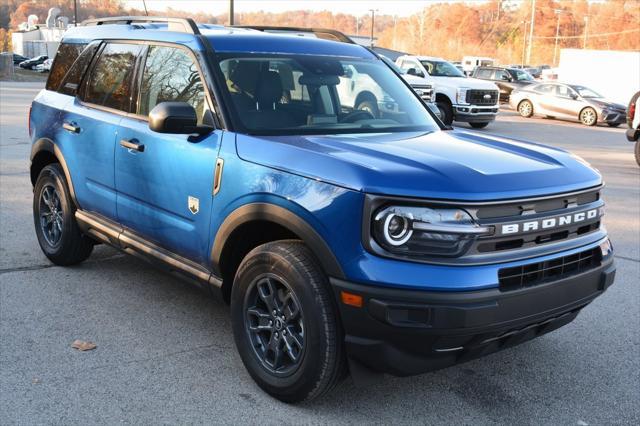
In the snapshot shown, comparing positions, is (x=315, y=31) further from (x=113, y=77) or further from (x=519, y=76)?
(x=519, y=76)

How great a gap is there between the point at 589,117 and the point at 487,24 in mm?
121400

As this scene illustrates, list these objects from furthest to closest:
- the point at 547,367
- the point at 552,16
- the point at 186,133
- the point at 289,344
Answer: the point at 552,16 < the point at 547,367 < the point at 186,133 < the point at 289,344

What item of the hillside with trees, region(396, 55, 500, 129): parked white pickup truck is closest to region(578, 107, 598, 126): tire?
region(396, 55, 500, 129): parked white pickup truck

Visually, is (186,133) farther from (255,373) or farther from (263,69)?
(255,373)

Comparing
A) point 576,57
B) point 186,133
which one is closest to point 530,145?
point 186,133

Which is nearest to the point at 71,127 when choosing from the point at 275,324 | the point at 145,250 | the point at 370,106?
the point at 145,250

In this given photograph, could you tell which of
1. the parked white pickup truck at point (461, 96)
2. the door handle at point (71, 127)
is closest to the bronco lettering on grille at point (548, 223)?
the door handle at point (71, 127)

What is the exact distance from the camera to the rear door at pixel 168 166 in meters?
3.86

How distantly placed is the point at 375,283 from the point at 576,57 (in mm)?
38496

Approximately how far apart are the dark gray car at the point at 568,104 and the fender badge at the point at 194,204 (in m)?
22.5

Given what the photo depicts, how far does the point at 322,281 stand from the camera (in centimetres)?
319

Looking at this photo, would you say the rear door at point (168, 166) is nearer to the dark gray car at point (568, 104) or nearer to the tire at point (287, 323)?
the tire at point (287, 323)

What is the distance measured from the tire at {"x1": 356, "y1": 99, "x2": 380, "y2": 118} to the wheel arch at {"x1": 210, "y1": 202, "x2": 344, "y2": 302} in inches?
47.6

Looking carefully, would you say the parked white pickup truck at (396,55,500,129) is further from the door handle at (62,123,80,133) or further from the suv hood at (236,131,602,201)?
the suv hood at (236,131,602,201)
